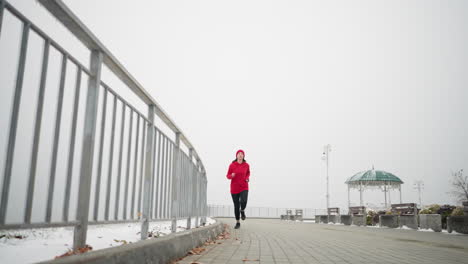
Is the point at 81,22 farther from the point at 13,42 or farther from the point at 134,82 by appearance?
the point at 134,82

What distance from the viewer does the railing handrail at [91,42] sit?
233 cm

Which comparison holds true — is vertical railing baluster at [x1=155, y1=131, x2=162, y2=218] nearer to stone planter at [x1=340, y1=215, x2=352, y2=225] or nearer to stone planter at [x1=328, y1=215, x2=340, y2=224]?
stone planter at [x1=340, y1=215, x2=352, y2=225]

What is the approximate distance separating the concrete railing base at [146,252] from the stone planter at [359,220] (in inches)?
629

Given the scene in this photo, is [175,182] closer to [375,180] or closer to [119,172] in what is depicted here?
[119,172]

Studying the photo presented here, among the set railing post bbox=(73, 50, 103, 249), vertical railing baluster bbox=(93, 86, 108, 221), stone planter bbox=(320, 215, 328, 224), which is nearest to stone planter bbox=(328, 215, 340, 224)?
stone planter bbox=(320, 215, 328, 224)

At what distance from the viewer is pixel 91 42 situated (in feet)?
9.09

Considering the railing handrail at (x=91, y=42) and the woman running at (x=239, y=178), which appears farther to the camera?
the woman running at (x=239, y=178)

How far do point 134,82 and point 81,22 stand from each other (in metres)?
1.14

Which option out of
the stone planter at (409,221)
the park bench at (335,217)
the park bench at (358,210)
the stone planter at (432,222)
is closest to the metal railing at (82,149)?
the stone planter at (432,222)

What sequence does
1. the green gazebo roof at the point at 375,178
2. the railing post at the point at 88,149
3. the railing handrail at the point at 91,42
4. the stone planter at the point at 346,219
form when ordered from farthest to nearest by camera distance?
the green gazebo roof at the point at 375,178
the stone planter at the point at 346,219
the railing post at the point at 88,149
the railing handrail at the point at 91,42

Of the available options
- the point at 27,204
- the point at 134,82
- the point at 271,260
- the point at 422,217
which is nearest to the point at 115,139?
the point at 134,82

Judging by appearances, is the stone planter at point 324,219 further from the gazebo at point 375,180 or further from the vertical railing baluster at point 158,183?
the vertical railing baluster at point 158,183

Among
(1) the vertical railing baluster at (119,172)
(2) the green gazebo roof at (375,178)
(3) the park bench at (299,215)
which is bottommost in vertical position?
(3) the park bench at (299,215)

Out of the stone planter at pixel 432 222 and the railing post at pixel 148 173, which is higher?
the railing post at pixel 148 173
